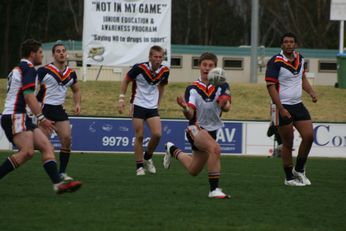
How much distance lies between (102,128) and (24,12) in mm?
41177

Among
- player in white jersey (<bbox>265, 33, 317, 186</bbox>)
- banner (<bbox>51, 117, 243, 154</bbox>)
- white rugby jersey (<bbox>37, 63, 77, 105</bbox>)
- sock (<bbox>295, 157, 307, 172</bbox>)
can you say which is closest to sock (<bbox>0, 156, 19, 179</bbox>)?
white rugby jersey (<bbox>37, 63, 77, 105</bbox>)

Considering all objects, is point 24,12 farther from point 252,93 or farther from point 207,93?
point 207,93

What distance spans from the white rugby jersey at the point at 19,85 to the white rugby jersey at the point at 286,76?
3645mm

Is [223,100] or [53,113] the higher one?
[223,100]

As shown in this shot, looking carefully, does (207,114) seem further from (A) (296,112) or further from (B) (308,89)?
(B) (308,89)

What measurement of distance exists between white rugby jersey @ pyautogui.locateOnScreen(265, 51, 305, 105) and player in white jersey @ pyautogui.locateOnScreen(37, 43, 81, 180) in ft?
10.0

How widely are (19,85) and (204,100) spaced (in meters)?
2.21

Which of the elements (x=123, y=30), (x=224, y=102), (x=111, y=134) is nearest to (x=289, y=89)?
(x=224, y=102)

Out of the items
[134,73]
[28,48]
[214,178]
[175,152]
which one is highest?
[28,48]

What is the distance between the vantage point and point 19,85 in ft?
34.6

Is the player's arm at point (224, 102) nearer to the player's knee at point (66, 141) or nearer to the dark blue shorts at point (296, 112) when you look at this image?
the dark blue shorts at point (296, 112)

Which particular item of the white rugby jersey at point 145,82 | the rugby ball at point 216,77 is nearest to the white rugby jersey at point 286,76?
the rugby ball at point 216,77

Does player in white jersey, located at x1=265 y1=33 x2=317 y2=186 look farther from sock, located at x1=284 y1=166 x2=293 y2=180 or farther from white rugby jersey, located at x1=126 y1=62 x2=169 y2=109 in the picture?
white rugby jersey, located at x1=126 y1=62 x2=169 y2=109

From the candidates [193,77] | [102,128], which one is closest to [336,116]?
[102,128]
